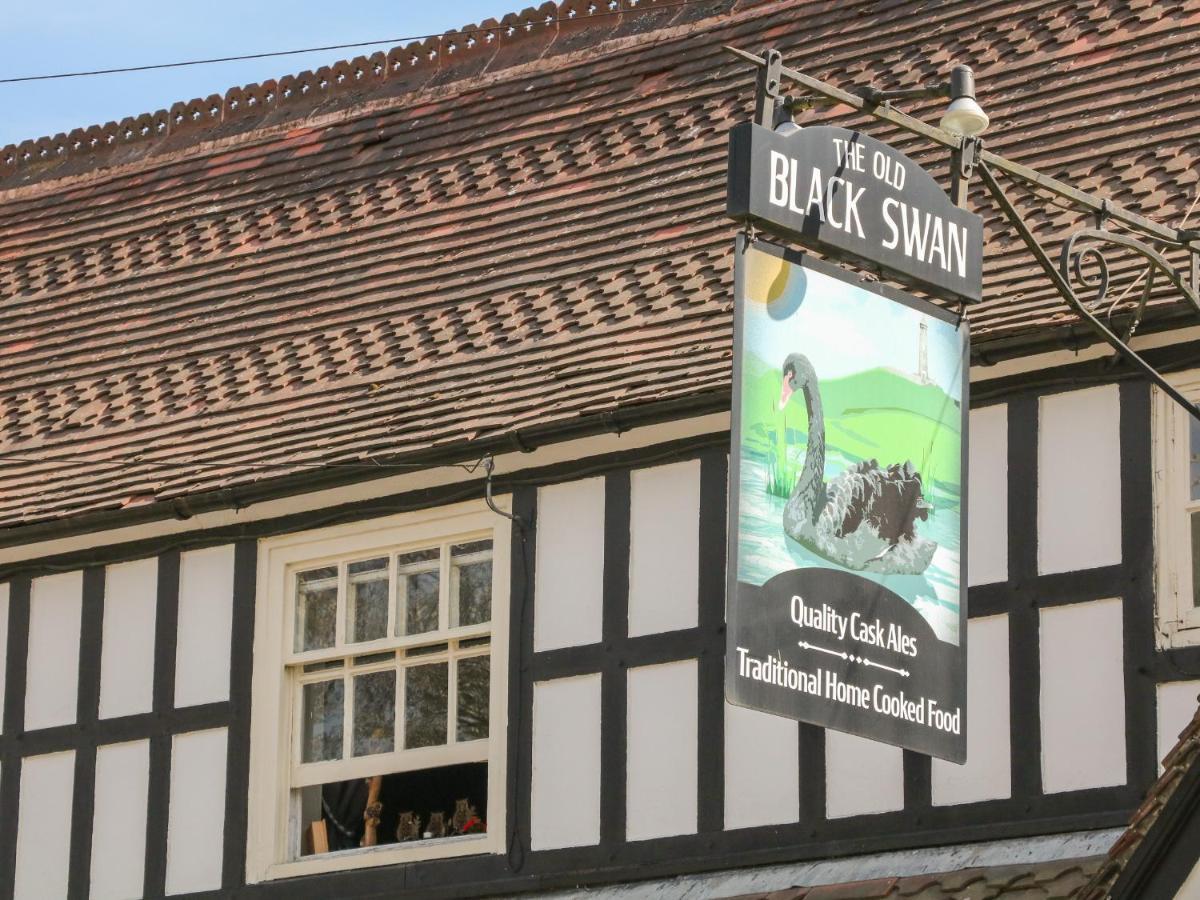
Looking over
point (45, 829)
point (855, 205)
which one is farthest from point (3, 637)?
point (855, 205)

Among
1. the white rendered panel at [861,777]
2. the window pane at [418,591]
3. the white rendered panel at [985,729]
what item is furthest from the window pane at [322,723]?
the white rendered panel at [985,729]

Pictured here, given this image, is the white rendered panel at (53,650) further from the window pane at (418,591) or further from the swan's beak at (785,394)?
the swan's beak at (785,394)

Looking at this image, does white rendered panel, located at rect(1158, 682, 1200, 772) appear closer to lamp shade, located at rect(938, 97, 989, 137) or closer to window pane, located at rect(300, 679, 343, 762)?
lamp shade, located at rect(938, 97, 989, 137)

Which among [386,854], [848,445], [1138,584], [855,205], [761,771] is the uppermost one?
[855,205]

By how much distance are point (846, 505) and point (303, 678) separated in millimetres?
6120

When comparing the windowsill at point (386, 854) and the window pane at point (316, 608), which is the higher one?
the window pane at point (316, 608)

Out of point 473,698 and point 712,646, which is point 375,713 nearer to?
point 473,698

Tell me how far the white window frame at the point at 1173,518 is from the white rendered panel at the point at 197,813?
4975 millimetres

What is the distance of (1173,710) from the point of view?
39.9 ft

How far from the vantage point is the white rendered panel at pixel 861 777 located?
42.1 feet

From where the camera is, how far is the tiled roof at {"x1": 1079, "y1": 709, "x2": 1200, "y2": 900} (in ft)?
34.2

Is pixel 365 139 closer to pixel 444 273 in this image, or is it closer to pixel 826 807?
pixel 444 273

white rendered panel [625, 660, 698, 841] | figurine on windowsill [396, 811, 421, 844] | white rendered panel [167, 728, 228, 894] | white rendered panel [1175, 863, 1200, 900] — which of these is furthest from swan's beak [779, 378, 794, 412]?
white rendered panel [167, 728, 228, 894]

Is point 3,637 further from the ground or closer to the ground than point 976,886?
further from the ground
